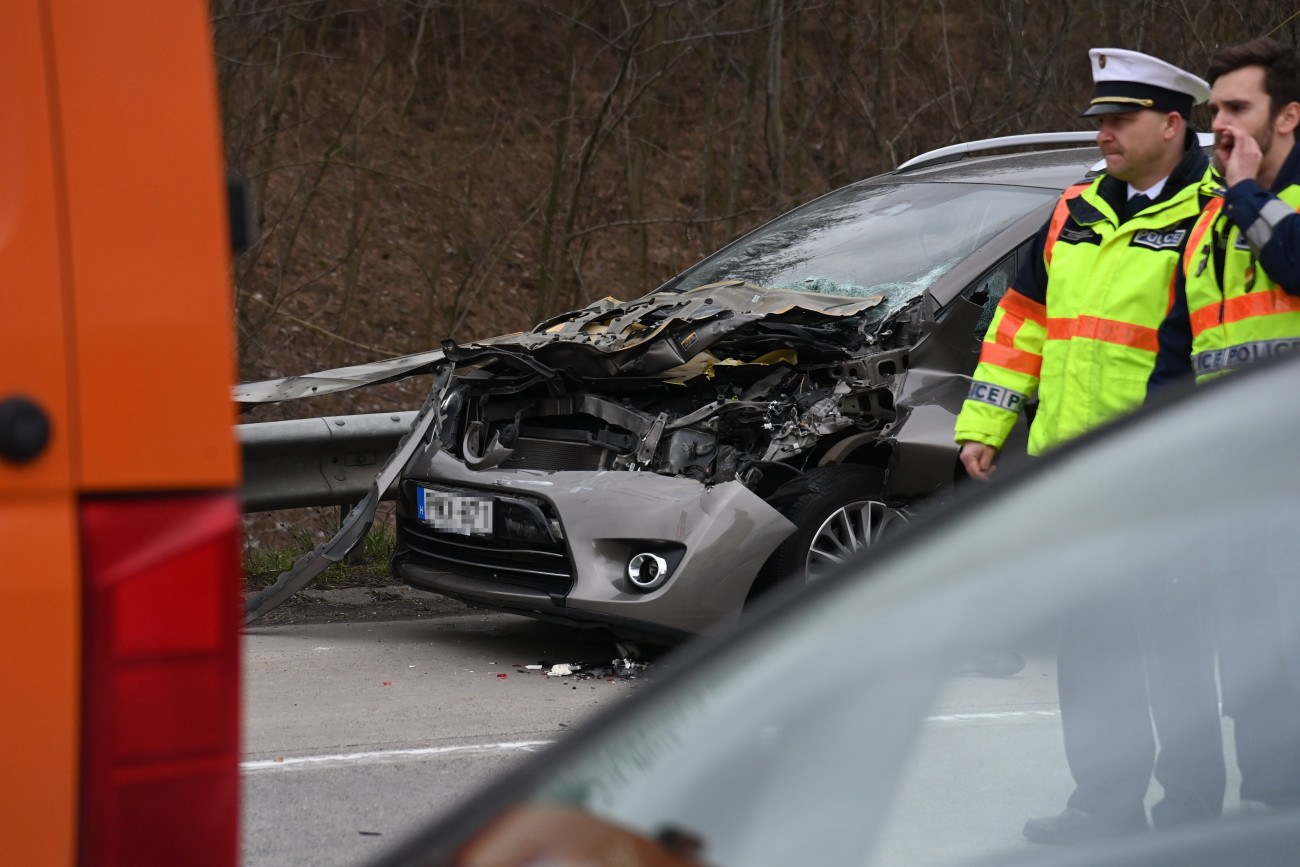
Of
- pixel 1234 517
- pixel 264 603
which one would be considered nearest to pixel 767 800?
pixel 1234 517

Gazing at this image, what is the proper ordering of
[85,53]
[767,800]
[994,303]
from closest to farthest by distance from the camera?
[767,800] < [85,53] < [994,303]

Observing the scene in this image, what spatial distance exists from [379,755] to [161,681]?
2775mm

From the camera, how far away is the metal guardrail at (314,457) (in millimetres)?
6738

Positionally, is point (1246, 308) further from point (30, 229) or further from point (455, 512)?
point (455, 512)

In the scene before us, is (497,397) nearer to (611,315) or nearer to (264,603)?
(611,315)

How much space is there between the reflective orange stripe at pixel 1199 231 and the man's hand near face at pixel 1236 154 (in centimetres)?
7

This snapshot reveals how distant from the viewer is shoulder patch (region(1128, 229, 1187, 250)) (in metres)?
3.42

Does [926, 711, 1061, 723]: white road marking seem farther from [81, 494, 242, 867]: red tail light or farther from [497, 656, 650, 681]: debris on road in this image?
[497, 656, 650, 681]: debris on road

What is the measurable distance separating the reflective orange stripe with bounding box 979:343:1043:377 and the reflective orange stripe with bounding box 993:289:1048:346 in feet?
0.06

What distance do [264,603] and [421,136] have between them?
870 cm

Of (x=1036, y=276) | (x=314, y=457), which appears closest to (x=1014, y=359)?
(x=1036, y=276)

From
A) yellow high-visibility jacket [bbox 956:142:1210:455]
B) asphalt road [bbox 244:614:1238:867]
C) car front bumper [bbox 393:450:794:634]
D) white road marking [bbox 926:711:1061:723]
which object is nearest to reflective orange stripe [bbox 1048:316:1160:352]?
yellow high-visibility jacket [bbox 956:142:1210:455]

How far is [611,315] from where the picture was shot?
6078 millimetres

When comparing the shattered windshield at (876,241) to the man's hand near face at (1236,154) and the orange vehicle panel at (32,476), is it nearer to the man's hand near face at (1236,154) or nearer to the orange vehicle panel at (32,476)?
the man's hand near face at (1236,154)
